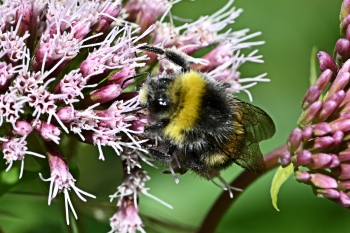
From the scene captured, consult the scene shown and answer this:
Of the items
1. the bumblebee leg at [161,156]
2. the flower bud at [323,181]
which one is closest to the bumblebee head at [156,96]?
the bumblebee leg at [161,156]

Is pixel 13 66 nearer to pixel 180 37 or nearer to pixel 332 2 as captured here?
pixel 180 37

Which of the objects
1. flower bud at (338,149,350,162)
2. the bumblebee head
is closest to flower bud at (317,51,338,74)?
flower bud at (338,149,350,162)

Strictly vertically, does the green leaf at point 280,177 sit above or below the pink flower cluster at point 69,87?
below

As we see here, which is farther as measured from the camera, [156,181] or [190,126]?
[156,181]

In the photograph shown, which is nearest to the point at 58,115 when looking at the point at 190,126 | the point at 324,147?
the point at 190,126

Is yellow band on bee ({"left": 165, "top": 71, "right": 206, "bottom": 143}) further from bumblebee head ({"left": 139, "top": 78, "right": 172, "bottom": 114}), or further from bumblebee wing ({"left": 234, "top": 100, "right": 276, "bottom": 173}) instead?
bumblebee wing ({"left": 234, "top": 100, "right": 276, "bottom": 173})

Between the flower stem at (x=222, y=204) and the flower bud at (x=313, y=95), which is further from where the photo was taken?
the flower stem at (x=222, y=204)

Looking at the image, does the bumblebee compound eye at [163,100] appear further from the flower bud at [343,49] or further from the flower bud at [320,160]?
the flower bud at [343,49]

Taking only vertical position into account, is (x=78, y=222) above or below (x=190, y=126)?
below
